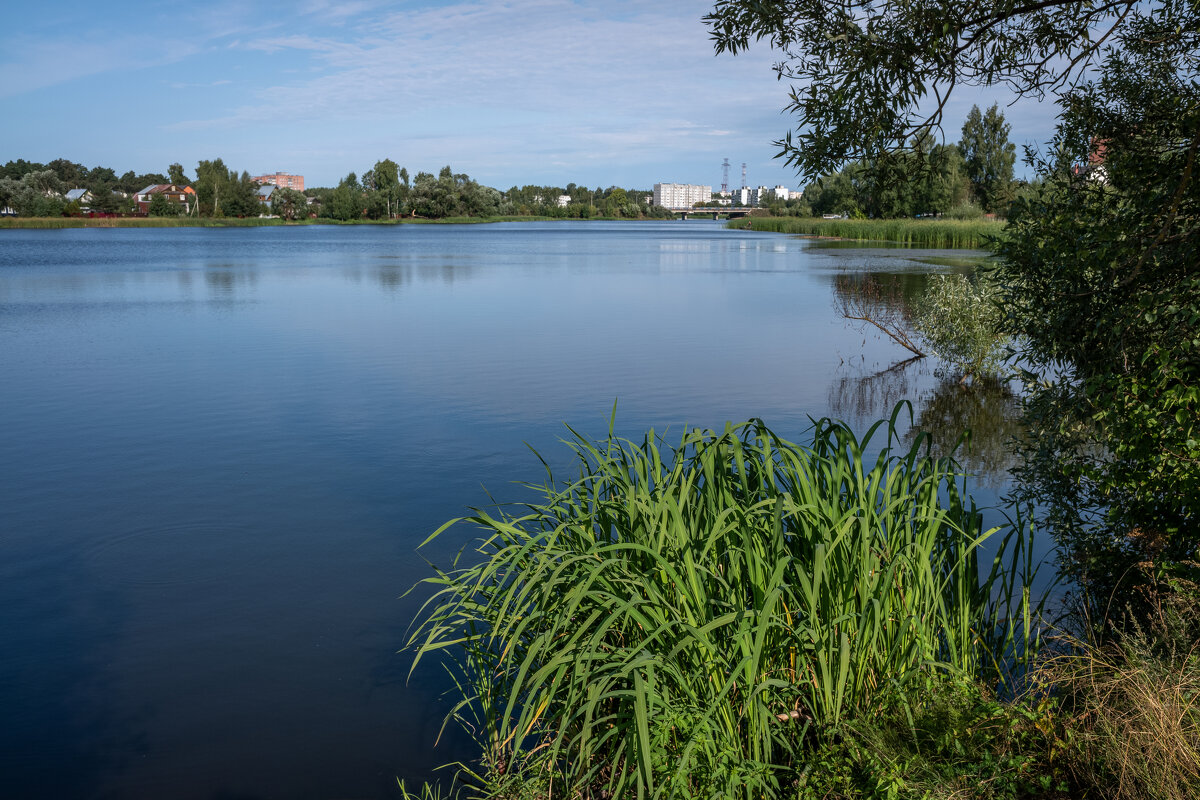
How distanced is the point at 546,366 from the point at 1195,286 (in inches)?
521

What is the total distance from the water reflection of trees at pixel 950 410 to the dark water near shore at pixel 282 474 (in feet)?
0.34

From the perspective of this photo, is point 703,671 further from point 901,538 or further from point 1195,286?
point 1195,286

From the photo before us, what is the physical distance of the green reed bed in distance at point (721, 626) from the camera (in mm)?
3686

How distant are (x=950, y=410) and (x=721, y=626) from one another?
441 inches

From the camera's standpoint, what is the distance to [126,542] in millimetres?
8391

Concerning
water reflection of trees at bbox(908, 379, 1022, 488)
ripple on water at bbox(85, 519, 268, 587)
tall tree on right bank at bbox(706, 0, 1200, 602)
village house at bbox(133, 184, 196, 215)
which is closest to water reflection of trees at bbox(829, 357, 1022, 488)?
water reflection of trees at bbox(908, 379, 1022, 488)

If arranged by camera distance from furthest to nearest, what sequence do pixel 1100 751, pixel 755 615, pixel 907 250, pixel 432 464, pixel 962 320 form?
1. pixel 907 250
2. pixel 962 320
3. pixel 432 464
4. pixel 755 615
5. pixel 1100 751

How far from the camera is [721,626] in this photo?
4.06 metres

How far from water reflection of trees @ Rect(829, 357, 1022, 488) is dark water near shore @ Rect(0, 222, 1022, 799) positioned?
10 cm

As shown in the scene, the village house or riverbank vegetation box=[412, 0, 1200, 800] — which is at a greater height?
the village house

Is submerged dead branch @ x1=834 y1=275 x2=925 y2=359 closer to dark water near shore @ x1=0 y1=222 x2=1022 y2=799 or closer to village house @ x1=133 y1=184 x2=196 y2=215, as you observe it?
dark water near shore @ x1=0 y1=222 x2=1022 y2=799

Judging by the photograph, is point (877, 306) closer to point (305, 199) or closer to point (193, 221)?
point (193, 221)

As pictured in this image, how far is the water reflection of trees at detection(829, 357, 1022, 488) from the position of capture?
36.4 feet

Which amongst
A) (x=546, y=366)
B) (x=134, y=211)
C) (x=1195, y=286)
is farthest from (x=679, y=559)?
(x=134, y=211)
